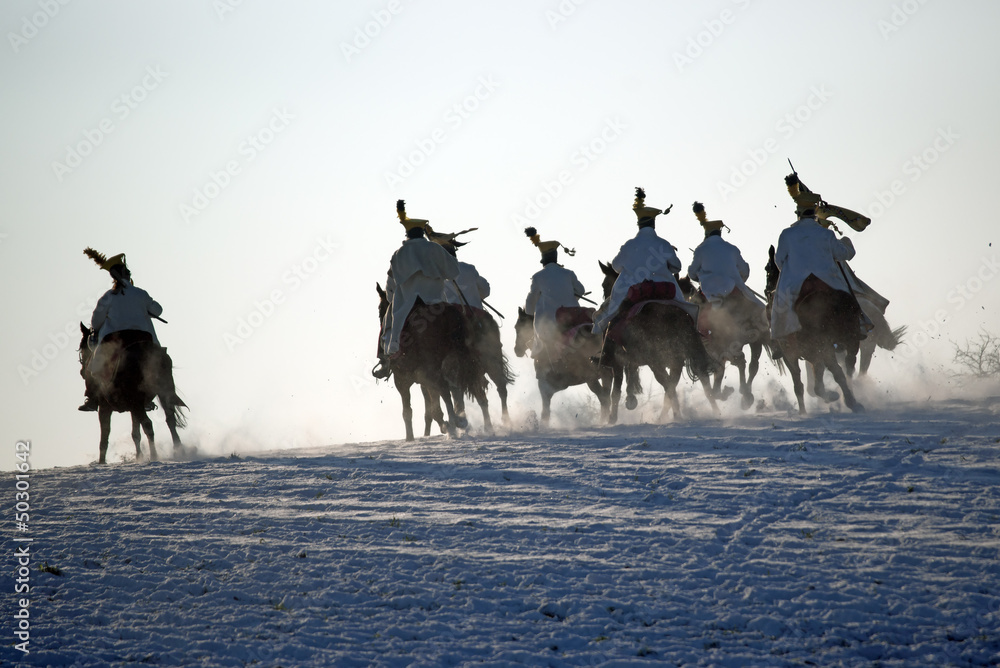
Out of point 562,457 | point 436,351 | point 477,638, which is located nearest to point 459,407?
point 436,351

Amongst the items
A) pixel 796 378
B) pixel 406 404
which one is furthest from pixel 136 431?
pixel 796 378

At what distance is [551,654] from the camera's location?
4.59 meters

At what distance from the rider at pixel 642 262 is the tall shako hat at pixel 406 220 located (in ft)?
8.08

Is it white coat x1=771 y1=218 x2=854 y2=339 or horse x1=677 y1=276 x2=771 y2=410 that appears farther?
horse x1=677 y1=276 x2=771 y2=410

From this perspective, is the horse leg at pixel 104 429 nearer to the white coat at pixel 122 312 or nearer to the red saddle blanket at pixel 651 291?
the white coat at pixel 122 312

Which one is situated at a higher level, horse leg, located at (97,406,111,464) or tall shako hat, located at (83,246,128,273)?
tall shako hat, located at (83,246,128,273)

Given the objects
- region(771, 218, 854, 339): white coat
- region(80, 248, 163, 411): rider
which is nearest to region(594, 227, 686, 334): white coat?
region(771, 218, 854, 339): white coat

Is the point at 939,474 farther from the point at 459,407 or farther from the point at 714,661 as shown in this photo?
the point at 459,407

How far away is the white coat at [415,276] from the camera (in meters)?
12.3

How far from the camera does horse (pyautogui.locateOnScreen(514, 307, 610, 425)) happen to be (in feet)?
45.6

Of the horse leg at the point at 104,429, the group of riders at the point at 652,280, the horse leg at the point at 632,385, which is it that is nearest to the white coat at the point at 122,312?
the horse leg at the point at 104,429

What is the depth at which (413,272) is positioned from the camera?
12.3 m

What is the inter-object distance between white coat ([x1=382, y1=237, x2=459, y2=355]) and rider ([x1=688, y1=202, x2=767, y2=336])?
3.69 metres

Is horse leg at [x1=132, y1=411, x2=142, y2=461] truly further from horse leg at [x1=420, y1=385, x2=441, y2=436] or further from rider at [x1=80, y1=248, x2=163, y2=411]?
horse leg at [x1=420, y1=385, x2=441, y2=436]
